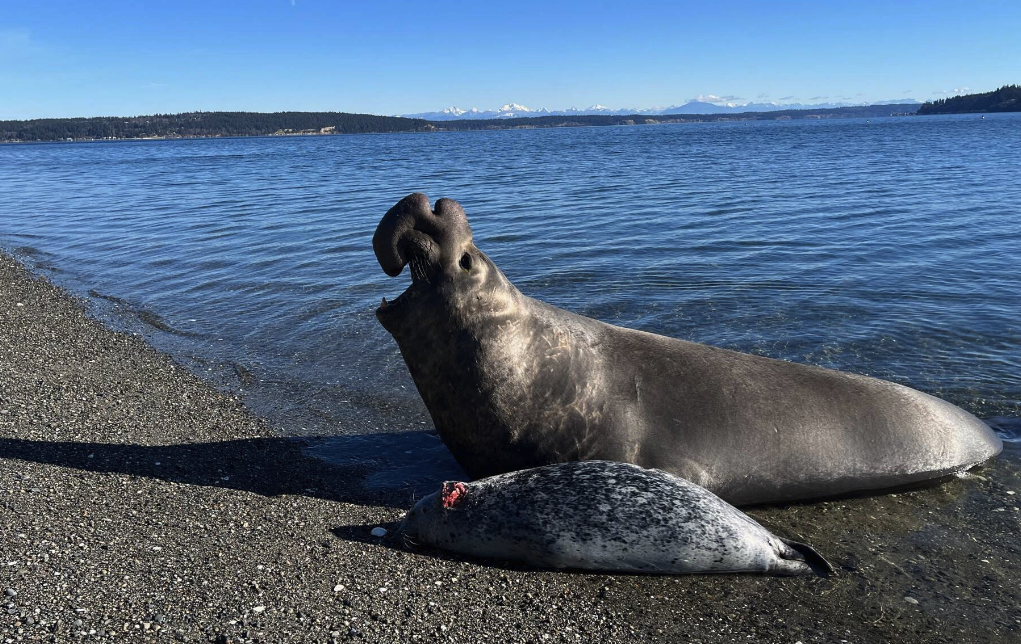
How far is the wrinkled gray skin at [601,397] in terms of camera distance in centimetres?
520

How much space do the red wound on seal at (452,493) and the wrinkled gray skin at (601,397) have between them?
479 millimetres

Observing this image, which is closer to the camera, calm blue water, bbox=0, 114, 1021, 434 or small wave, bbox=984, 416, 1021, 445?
small wave, bbox=984, 416, 1021, 445

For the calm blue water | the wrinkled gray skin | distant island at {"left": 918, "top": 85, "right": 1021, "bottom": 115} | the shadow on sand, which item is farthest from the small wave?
distant island at {"left": 918, "top": 85, "right": 1021, "bottom": 115}

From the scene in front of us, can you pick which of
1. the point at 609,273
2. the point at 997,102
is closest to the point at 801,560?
the point at 609,273

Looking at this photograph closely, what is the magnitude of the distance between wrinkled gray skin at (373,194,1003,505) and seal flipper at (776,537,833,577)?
0.71 metres

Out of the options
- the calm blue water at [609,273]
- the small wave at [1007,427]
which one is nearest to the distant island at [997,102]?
the calm blue water at [609,273]

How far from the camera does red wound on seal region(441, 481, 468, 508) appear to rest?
4.86m

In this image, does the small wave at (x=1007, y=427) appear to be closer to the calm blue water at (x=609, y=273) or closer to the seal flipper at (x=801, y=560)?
the calm blue water at (x=609, y=273)

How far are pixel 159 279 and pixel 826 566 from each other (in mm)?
13554

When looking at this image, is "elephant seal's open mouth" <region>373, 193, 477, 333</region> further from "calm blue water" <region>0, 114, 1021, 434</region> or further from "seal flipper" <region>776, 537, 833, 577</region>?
"seal flipper" <region>776, 537, 833, 577</region>

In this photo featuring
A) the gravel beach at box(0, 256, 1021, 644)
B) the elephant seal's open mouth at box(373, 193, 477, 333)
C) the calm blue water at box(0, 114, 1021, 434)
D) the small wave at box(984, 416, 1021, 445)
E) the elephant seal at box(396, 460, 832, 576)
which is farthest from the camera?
the calm blue water at box(0, 114, 1021, 434)

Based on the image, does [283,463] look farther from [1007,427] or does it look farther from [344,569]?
[1007,427]

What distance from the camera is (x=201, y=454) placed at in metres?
6.26

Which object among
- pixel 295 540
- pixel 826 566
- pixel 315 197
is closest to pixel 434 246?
pixel 295 540
